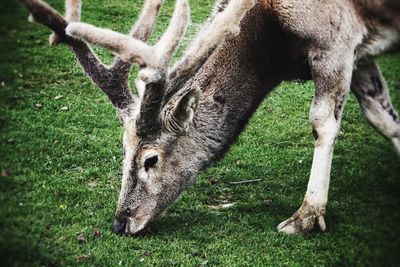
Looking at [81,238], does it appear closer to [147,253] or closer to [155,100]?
[147,253]

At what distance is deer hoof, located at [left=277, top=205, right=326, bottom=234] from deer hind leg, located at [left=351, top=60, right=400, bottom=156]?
1311 mm

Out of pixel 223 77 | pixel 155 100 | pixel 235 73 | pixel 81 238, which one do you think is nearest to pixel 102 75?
pixel 155 100

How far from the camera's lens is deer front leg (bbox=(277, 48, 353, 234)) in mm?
6324

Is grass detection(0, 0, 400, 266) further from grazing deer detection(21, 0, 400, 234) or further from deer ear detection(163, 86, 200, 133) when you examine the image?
deer ear detection(163, 86, 200, 133)

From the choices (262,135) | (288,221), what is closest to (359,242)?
(288,221)

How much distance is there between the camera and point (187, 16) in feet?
20.1

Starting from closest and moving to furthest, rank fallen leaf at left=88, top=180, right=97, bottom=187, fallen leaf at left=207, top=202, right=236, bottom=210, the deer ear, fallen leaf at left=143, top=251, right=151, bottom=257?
fallen leaf at left=143, top=251, right=151, bottom=257, the deer ear, fallen leaf at left=207, top=202, right=236, bottom=210, fallen leaf at left=88, top=180, right=97, bottom=187

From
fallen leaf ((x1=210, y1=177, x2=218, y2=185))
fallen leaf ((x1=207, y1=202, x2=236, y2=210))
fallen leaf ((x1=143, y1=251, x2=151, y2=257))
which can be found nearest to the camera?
fallen leaf ((x1=143, y1=251, x2=151, y2=257))

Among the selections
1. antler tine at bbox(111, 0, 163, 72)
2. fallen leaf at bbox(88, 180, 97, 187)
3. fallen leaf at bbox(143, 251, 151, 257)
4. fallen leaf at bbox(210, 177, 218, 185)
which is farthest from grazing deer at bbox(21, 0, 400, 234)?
fallen leaf at bbox(88, 180, 97, 187)

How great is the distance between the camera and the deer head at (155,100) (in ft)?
19.2

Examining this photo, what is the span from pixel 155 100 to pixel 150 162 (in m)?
0.73

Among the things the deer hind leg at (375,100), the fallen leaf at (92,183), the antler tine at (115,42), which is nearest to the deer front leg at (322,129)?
the deer hind leg at (375,100)

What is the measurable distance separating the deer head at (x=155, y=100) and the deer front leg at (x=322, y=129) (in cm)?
111

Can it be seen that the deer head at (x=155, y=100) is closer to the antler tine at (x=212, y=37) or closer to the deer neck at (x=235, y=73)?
the antler tine at (x=212, y=37)
